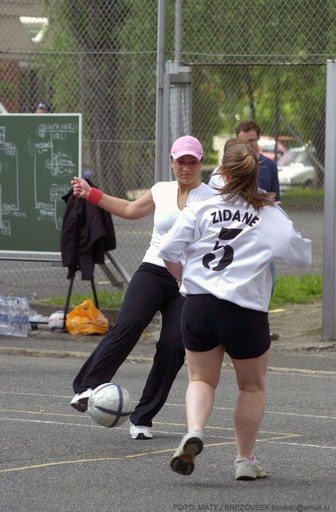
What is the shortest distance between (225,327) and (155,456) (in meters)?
1.28

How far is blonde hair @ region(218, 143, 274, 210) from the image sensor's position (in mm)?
6355

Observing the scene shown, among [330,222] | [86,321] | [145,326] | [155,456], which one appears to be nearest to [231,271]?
[155,456]

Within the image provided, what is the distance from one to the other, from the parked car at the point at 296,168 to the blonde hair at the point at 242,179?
54.1 ft

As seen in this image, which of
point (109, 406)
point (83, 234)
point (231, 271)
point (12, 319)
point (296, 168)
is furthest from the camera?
point (296, 168)

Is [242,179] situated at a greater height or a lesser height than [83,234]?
greater

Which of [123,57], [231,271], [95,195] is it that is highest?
[123,57]

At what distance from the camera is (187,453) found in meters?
6.00

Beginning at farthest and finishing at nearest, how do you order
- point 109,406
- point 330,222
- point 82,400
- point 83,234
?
1. point 83,234
2. point 330,222
3. point 82,400
4. point 109,406

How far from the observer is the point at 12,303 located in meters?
12.9

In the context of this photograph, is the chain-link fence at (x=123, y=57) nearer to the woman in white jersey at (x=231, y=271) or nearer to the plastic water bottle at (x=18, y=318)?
the plastic water bottle at (x=18, y=318)

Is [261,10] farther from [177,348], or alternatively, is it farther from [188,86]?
[177,348]

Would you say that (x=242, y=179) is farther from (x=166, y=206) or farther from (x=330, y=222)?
(x=330, y=222)

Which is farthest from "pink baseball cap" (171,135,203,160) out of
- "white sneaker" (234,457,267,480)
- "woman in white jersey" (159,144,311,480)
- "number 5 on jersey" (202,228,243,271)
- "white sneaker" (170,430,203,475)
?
"white sneaker" (170,430,203,475)

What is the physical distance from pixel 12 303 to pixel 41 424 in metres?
4.81
